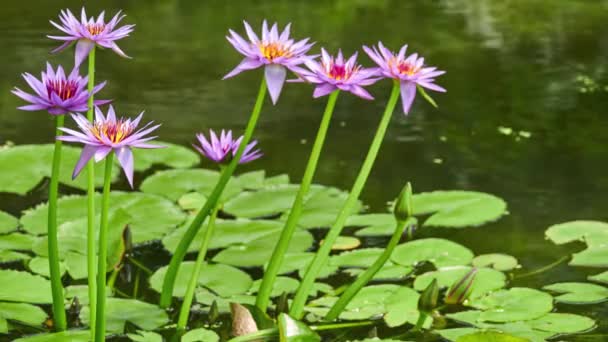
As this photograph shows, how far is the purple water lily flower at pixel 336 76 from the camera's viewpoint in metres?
1.26

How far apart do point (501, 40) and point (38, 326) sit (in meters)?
3.02

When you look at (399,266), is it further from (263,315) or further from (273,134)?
(273,134)

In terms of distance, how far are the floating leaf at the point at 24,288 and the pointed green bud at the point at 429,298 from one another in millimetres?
609

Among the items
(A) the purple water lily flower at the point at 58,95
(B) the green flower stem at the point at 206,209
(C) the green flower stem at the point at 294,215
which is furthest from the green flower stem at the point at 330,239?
(A) the purple water lily flower at the point at 58,95

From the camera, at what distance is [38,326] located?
4.86ft

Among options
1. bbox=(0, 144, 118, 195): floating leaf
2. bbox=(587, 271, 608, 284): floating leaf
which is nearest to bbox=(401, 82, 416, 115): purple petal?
bbox=(587, 271, 608, 284): floating leaf

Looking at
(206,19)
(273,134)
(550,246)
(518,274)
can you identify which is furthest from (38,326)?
(206,19)

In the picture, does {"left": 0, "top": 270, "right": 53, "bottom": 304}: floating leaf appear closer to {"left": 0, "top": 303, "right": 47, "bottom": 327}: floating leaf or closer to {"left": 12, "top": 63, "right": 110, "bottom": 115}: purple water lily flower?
{"left": 0, "top": 303, "right": 47, "bottom": 327}: floating leaf

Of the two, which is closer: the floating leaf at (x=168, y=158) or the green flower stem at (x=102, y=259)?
the green flower stem at (x=102, y=259)

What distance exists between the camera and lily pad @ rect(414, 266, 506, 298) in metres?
1.65

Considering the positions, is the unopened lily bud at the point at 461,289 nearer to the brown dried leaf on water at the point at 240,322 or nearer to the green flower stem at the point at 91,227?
the brown dried leaf on water at the point at 240,322

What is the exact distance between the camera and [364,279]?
4.67 ft

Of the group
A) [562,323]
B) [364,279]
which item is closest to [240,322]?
[364,279]

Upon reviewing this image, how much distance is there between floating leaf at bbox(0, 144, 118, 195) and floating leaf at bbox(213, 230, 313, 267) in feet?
1.69
